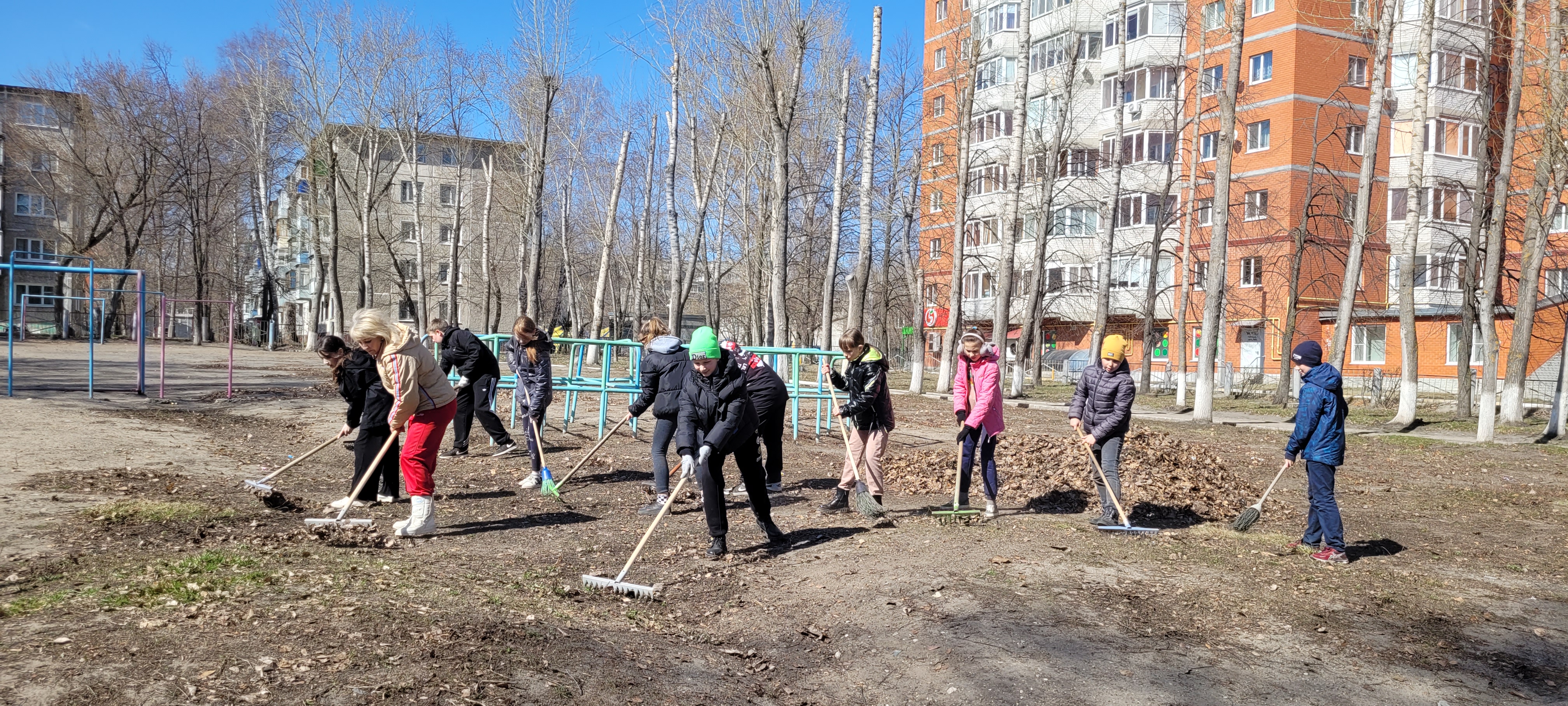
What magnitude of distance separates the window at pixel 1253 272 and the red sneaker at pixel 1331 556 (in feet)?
102

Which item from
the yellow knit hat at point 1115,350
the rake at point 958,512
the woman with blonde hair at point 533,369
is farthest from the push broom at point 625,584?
the woman with blonde hair at point 533,369

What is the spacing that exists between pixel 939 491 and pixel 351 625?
22.3ft

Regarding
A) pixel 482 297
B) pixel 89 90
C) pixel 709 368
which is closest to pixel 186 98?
pixel 89 90

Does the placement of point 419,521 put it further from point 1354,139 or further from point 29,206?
point 29,206

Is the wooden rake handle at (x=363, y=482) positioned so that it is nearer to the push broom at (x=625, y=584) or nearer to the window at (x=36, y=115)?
the push broom at (x=625, y=584)

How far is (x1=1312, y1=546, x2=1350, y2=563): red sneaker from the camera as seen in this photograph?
723 centimetres

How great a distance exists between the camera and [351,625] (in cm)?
470

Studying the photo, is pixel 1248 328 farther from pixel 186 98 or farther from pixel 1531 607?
pixel 186 98

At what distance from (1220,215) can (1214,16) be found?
56.2 feet

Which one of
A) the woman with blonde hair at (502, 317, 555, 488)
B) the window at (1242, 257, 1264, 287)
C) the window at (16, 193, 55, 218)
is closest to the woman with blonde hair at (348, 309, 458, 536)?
Answer: the woman with blonde hair at (502, 317, 555, 488)

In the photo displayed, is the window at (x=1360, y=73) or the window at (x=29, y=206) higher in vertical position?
the window at (x=1360, y=73)

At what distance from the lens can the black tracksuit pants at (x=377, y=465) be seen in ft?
26.9

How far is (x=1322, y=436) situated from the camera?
7.23 meters

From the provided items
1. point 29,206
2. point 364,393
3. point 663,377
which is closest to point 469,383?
point 364,393
